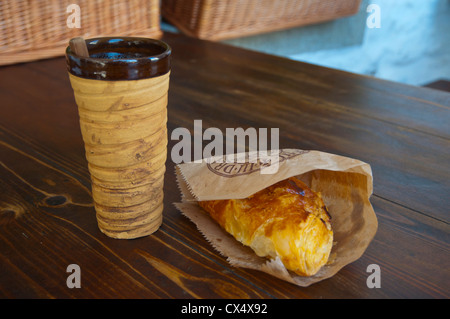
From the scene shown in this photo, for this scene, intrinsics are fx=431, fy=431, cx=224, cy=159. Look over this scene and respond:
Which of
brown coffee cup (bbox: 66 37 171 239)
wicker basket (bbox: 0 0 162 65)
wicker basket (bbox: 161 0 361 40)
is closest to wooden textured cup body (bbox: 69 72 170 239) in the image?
brown coffee cup (bbox: 66 37 171 239)

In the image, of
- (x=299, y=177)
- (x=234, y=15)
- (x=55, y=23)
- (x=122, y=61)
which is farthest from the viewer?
(x=234, y=15)

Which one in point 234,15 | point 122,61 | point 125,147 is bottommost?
point 234,15

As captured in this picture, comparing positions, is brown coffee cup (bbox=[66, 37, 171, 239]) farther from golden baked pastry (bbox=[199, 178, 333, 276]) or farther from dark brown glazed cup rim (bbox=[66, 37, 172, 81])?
golden baked pastry (bbox=[199, 178, 333, 276])

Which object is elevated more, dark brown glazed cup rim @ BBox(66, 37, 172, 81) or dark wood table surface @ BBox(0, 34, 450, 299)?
dark brown glazed cup rim @ BBox(66, 37, 172, 81)

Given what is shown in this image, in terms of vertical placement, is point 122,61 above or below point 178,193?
above

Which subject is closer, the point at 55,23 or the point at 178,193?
the point at 178,193

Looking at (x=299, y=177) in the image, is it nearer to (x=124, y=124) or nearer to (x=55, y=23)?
(x=124, y=124)

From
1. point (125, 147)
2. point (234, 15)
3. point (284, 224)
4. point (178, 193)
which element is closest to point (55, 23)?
point (234, 15)
